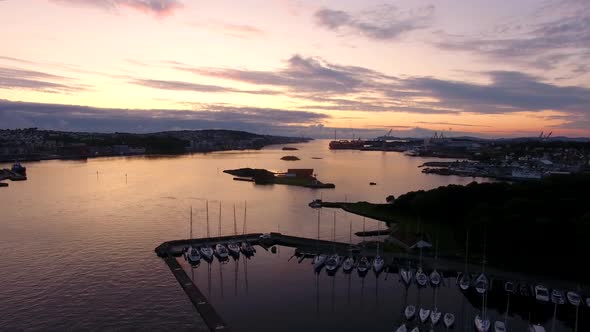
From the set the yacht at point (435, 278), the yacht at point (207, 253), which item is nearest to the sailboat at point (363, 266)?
the yacht at point (435, 278)

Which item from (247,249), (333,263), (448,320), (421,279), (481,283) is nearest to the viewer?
(448,320)

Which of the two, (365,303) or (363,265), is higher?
(363,265)

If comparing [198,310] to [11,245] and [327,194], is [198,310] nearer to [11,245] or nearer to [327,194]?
[11,245]

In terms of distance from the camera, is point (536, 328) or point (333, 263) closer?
point (536, 328)

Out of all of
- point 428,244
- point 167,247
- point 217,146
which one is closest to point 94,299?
point 167,247

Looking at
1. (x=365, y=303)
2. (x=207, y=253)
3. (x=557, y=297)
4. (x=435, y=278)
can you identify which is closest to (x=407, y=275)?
(x=435, y=278)

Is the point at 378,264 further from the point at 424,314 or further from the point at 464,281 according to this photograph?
the point at 424,314

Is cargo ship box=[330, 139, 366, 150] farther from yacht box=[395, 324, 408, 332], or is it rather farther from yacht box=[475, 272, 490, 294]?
yacht box=[395, 324, 408, 332]
